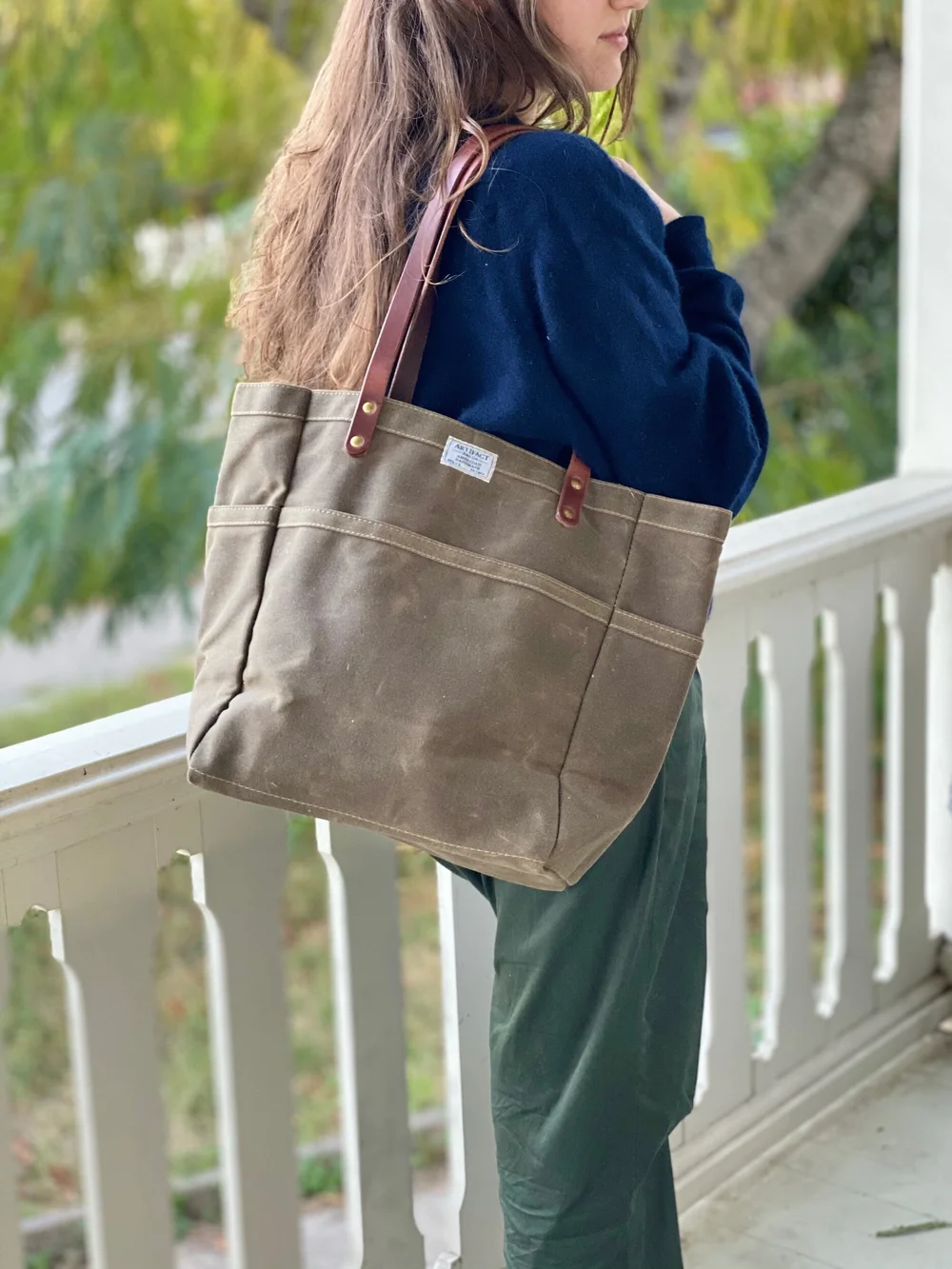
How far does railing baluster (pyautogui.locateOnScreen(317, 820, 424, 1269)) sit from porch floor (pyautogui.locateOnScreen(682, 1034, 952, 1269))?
1.59ft

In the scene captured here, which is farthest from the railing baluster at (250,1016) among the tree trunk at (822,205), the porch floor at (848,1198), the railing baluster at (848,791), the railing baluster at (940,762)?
the tree trunk at (822,205)

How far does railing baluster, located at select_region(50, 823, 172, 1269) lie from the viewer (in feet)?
4.20

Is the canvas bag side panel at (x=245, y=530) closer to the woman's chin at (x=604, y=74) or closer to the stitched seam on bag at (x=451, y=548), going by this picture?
the stitched seam on bag at (x=451, y=548)

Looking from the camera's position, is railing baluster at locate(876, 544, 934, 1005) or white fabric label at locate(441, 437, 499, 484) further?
railing baluster at locate(876, 544, 934, 1005)

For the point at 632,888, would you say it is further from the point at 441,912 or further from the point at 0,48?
the point at 0,48

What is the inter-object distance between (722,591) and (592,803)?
31.0 inches

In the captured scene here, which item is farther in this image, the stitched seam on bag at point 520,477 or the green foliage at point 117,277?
the green foliage at point 117,277

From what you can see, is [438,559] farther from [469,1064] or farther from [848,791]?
[848,791]

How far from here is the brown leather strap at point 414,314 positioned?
3.49 feet

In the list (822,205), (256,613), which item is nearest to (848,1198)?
(256,613)

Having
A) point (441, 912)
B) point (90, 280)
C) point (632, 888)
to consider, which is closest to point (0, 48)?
point (90, 280)

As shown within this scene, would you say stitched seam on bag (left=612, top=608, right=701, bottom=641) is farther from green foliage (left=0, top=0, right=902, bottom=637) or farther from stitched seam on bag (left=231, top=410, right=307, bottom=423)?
green foliage (left=0, top=0, right=902, bottom=637)

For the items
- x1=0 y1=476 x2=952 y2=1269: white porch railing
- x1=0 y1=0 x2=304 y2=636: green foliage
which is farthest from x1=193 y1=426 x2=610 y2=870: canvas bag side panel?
x1=0 y1=0 x2=304 y2=636: green foliage

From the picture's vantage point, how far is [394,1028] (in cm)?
155
